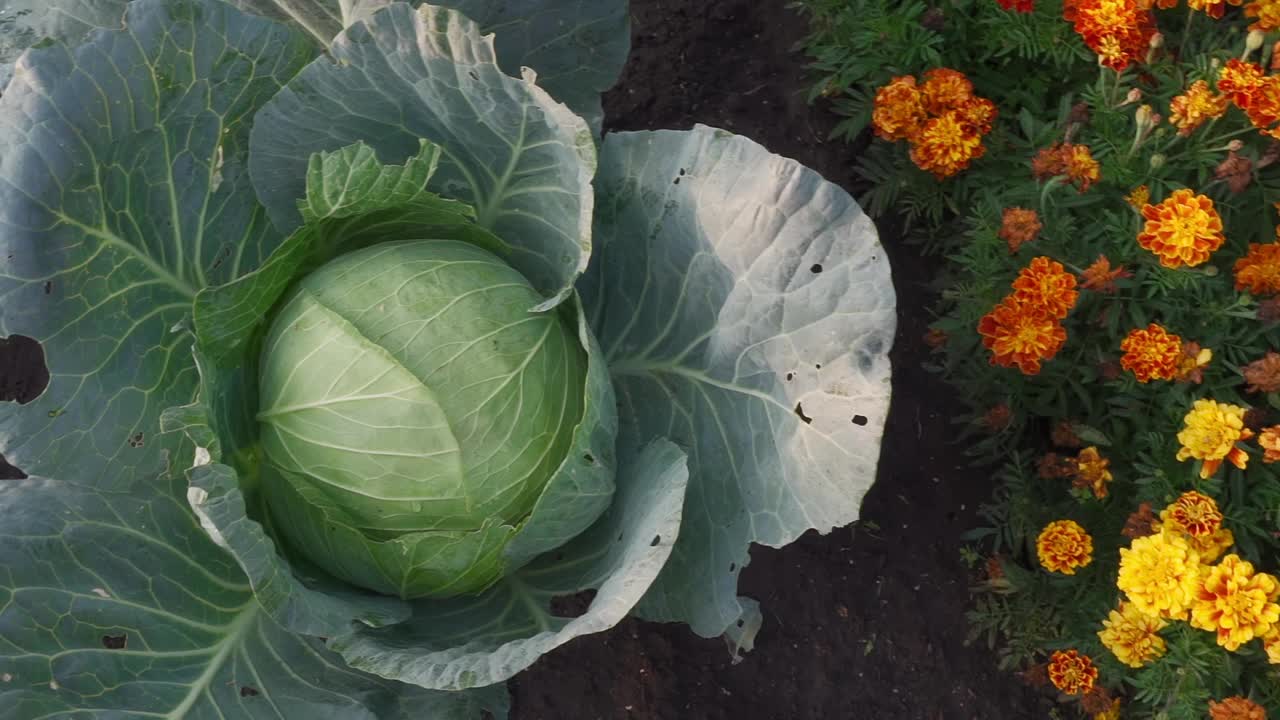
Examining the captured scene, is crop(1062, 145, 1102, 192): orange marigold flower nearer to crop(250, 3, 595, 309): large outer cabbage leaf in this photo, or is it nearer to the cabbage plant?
the cabbage plant

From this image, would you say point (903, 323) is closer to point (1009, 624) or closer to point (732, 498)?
point (1009, 624)

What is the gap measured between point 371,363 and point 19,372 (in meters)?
1.91

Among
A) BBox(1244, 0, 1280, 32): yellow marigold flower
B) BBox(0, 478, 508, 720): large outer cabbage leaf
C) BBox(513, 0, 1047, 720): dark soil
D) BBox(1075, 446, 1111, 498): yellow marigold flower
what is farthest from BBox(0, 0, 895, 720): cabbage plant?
BBox(1244, 0, 1280, 32): yellow marigold flower

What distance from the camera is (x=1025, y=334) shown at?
2.47 m

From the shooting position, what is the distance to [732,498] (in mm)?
2104

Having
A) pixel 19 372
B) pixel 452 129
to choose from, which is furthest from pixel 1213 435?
pixel 19 372

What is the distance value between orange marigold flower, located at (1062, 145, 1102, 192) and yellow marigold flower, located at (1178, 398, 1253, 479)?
64 centimetres

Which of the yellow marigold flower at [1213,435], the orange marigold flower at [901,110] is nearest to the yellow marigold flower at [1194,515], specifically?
the yellow marigold flower at [1213,435]

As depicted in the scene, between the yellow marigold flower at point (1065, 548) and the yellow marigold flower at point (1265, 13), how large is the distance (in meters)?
1.43

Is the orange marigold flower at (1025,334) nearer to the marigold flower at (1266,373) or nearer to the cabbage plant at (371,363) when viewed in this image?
the marigold flower at (1266,373)

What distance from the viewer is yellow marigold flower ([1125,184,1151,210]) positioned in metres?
2.56

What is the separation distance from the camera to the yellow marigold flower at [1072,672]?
2611 millimetres

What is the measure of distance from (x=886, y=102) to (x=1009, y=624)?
1.64 meters

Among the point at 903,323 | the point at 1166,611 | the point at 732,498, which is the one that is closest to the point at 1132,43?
the point at 903,323
